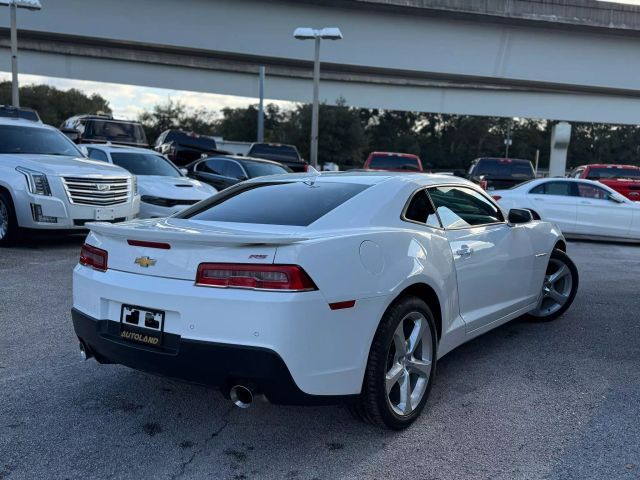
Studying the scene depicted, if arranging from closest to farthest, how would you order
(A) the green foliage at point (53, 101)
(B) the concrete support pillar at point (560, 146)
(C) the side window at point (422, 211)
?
1. (C) the side window at point (422, 211)
2. (B) the concrete support pillar at point (560, 146)
3. (A) the green foliage at point (53, 101)

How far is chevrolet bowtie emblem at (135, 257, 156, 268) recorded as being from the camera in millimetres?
3254

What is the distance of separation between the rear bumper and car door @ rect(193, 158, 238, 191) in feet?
36.6

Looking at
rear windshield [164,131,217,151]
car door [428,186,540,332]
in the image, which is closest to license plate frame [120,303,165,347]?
car door [428,186,540,332]

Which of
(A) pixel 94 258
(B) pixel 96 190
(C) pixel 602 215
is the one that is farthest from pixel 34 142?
(C) pixel 602 215

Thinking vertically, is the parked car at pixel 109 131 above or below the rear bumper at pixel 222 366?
above

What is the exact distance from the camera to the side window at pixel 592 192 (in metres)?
12.9

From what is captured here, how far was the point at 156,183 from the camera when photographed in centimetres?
1142

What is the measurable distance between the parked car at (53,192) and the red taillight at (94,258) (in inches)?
220

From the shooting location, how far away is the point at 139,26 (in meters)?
25.7

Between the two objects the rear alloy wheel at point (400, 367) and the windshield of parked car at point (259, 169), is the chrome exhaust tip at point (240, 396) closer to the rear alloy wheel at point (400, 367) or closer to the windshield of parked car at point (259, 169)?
the rear alloy wheel at point (400, 367)

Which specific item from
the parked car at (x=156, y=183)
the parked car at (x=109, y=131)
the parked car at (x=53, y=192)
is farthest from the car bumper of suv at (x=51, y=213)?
the parked car at (x=109, y=131)

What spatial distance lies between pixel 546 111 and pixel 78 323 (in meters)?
33.1

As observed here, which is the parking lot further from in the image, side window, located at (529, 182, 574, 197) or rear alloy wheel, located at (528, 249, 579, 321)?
side window, located at (529, 182, 574, 197)

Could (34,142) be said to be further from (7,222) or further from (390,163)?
(390,163)
